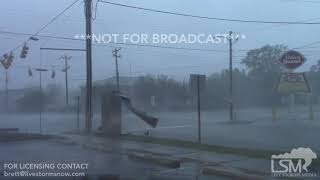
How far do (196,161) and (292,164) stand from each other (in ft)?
10.4

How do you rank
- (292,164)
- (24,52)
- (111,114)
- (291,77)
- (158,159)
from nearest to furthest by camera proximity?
Answer: (292,164)
(158,159)
(291,77)
(111,114)
(24,52)

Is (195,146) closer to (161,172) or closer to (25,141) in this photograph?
(161,172)

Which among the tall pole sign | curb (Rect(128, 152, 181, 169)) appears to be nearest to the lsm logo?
curb (Rect(128, 152, 181, 169))

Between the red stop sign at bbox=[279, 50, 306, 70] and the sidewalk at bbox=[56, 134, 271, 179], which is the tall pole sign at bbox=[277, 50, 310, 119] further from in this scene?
the sidewalk at bbox=[56, 134, 271, 179]

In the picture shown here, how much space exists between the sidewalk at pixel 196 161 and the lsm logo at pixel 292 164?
21cm

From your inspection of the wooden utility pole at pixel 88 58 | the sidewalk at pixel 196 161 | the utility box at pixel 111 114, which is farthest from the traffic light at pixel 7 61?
the sidewalk at pixel 196 161

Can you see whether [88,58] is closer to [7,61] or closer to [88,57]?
[88,57]

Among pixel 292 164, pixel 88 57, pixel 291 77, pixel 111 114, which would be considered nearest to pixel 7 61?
pixel 88 57

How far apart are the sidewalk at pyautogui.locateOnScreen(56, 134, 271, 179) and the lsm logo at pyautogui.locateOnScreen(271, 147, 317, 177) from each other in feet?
0.69

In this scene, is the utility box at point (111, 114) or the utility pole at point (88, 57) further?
the utility box at point (111, 114)

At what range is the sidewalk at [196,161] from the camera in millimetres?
13758

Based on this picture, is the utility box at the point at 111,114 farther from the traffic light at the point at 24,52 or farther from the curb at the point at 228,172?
the curb at the point at 228,172

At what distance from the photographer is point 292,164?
1405 cm

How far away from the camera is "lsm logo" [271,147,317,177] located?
1324 cm
